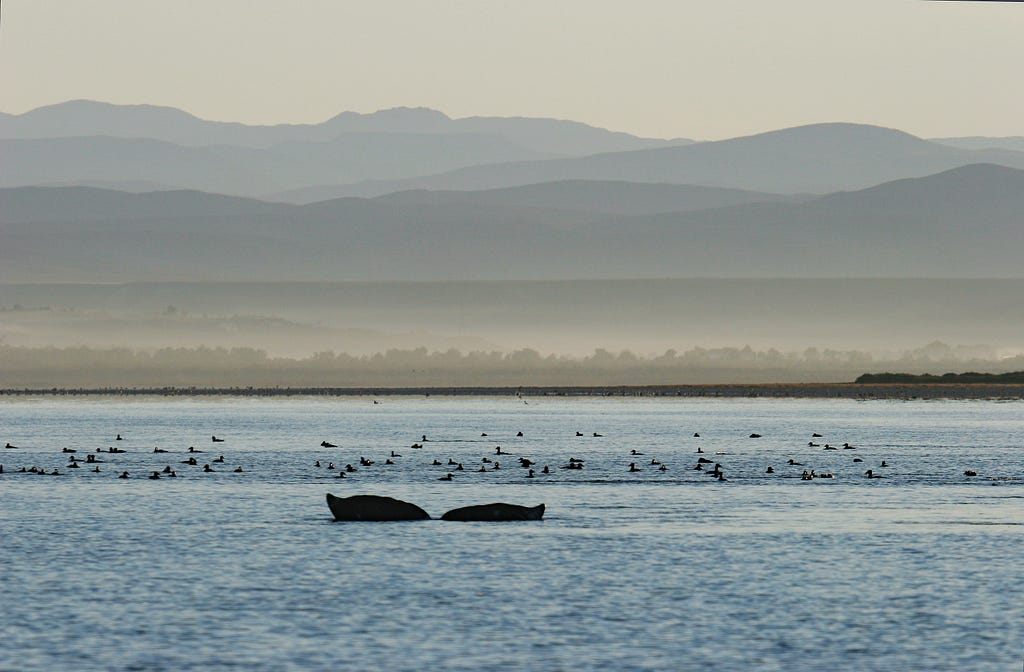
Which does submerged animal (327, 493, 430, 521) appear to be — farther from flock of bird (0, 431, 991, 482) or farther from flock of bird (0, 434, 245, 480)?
flock of bird (0, 434, 245, 480)

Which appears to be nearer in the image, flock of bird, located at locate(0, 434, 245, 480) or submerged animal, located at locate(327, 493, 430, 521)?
submerged animal, located at locate(327, 493, 430, 521)

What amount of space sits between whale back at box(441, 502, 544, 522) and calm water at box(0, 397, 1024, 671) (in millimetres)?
1258

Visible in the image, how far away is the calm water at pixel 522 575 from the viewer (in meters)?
37.4

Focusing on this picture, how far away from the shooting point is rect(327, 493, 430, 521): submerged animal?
67.9 metres

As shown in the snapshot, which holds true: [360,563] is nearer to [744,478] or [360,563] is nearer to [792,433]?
[744,478]

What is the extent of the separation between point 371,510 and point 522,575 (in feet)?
61.7

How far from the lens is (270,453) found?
135625 millimetres

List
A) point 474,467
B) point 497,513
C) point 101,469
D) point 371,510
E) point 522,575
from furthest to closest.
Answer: point 474,467 < point 101,469 < point 371,510 < point 497,513 < point 522,575

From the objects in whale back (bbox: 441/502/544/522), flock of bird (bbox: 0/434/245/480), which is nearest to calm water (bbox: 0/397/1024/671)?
whale back (bbox: 441/502/544/522)

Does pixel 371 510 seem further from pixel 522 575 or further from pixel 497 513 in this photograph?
pixel 522 575

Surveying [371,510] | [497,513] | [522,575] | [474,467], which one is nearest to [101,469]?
[474,467]

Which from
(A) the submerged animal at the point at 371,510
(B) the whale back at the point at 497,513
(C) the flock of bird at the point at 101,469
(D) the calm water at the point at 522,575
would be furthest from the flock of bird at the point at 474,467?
(B) the whale back at the point at 497,513

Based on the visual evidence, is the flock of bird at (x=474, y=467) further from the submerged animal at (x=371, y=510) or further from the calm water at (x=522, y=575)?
the submerged animal at (x=371, y=510)

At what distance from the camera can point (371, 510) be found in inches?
2680
